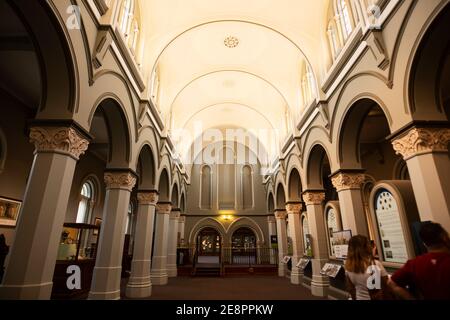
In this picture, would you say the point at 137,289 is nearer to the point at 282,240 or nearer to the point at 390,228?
the point at 390,228

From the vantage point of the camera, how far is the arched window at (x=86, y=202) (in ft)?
37.3

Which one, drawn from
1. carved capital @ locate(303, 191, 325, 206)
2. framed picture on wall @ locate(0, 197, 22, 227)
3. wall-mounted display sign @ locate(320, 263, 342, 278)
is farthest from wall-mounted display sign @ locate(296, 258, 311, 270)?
framed picture on wall @ locate(0, 197, 22, 227)

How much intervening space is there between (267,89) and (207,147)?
A: 8363mm

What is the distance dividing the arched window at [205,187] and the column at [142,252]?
10645mm

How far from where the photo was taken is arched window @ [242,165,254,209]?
1881cm

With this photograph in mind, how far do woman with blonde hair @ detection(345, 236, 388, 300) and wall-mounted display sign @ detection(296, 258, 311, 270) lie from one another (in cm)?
723

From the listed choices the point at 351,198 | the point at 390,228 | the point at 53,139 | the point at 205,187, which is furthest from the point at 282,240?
the point at 53,139

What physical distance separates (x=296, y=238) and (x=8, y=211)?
1020 cm

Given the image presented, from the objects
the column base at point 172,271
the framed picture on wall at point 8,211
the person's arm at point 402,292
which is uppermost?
the framed picture on wall at point 8,211

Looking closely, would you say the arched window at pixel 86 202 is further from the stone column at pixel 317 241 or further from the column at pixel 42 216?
the stone column at pixel 317 241

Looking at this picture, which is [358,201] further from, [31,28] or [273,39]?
[31,28]

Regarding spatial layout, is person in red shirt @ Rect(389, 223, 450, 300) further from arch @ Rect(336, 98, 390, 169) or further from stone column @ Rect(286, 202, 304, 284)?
stone column @ Rect(286, 202, 304, 284)


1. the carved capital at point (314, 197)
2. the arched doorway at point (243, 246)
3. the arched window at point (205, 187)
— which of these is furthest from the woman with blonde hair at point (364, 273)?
the arched window at point (205, 187)

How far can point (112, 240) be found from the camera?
5.76m
